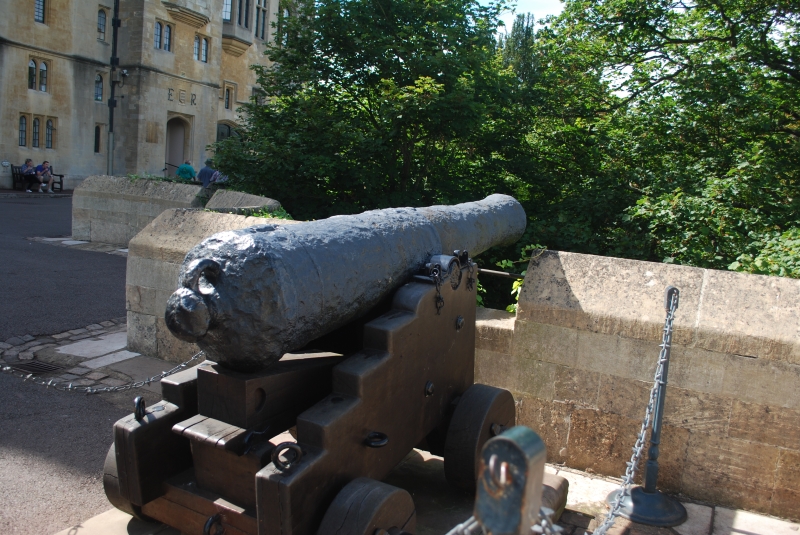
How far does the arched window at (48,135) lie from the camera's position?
2677cm

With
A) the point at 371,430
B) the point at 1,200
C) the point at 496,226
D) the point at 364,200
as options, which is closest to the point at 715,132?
the point at 364,200

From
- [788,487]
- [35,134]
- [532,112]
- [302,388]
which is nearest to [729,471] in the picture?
[788,487]

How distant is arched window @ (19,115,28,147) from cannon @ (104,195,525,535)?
27725 millimetres

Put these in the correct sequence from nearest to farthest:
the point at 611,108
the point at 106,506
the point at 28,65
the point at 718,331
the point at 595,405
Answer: the point at 106,506, the point at 718,331, the point at 595,405, the point at 611,108, the point at 28,65

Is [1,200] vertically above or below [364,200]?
below

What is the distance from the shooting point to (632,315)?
12.1 feet

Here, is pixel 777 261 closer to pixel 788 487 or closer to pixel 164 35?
pixel 788 487

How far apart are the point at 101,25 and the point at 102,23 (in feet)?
0.34

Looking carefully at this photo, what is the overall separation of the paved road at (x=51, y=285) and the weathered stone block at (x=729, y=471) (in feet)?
19.0

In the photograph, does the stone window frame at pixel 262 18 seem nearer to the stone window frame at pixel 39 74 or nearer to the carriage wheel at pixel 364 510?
the stone window frame at pixel 39 74

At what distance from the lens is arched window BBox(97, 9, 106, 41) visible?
28.6 m

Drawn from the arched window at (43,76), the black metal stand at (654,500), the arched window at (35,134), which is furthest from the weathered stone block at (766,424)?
the arched window at (43,76)

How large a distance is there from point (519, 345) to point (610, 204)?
17.0 feet

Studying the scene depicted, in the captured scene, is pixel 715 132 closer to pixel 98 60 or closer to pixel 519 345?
pixel 519 345
